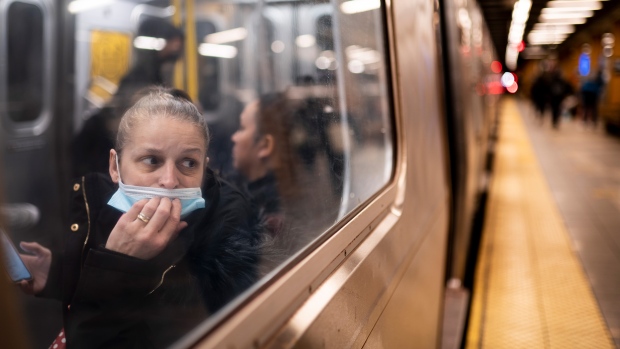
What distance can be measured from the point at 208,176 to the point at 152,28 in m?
3.58

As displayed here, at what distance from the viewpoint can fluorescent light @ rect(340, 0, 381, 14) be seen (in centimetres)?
166

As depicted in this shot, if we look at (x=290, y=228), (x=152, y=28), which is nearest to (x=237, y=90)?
(x=152, y=28)

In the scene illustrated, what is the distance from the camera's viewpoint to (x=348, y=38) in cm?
169

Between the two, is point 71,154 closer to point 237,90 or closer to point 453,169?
point 237,90

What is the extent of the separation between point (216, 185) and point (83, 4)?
331 centimetres

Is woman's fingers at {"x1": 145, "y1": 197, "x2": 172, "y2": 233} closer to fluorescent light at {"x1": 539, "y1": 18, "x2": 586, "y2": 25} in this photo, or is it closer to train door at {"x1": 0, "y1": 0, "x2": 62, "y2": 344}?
train door at {"x1": 0, "y1": 0, "x2": 62, "y2": 344}

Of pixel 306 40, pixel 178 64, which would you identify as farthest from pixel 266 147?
pixel 178 64

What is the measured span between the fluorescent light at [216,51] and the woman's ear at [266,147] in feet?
7.94

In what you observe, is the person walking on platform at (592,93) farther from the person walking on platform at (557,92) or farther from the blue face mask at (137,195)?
the blue face mask at (137,195)

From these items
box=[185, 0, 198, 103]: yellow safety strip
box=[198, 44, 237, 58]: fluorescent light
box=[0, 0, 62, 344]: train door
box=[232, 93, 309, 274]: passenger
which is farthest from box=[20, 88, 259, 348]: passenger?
box=[185, 0, 198, 103]: yellow safety strip

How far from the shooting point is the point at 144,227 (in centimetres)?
96

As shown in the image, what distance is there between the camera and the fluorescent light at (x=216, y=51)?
4.69 metres

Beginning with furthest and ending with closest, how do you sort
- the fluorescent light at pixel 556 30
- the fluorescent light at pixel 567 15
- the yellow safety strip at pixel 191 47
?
the fluorescent light at pixel 556 30
the fluorescent light at pixel 567 15
the yellow safety strip at pixel 191 47

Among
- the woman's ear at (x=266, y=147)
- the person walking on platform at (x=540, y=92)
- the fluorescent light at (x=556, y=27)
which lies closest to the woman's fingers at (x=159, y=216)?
the woman's ear at (x=266, y=147)
